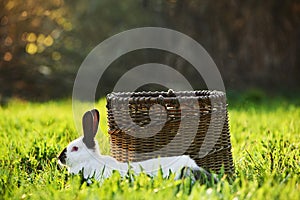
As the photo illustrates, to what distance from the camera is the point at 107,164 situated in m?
2.40

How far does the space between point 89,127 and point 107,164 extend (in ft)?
0.68

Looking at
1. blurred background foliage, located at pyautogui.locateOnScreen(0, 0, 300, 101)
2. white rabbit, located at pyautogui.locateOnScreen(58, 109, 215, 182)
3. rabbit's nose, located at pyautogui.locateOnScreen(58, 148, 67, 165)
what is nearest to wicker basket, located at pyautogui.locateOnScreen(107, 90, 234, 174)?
white rabbit, located at pyautogui.locateOnScreen(58, 109, 215, 182)

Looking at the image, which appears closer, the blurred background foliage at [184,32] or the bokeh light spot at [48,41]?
the blurred background foliage at [184,32]

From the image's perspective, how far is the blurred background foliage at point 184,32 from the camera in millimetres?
6488

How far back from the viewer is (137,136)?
2.50 m

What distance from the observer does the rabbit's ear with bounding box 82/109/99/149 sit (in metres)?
2.46

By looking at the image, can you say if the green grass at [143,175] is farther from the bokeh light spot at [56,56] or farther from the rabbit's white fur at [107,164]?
the bokeh light spot at [56,56]

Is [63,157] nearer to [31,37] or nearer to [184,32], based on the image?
[31,37]

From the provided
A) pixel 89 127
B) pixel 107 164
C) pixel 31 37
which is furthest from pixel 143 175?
pixel 31 37

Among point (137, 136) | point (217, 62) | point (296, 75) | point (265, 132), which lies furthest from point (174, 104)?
point (296, 75)

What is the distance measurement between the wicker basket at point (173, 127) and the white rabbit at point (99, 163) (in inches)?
5.1

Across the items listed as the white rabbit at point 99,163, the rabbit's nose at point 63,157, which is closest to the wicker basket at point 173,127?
the white rabbit at point 99,163

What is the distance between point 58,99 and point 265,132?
3.23 meters

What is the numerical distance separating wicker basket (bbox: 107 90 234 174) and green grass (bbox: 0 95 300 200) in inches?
8.4
